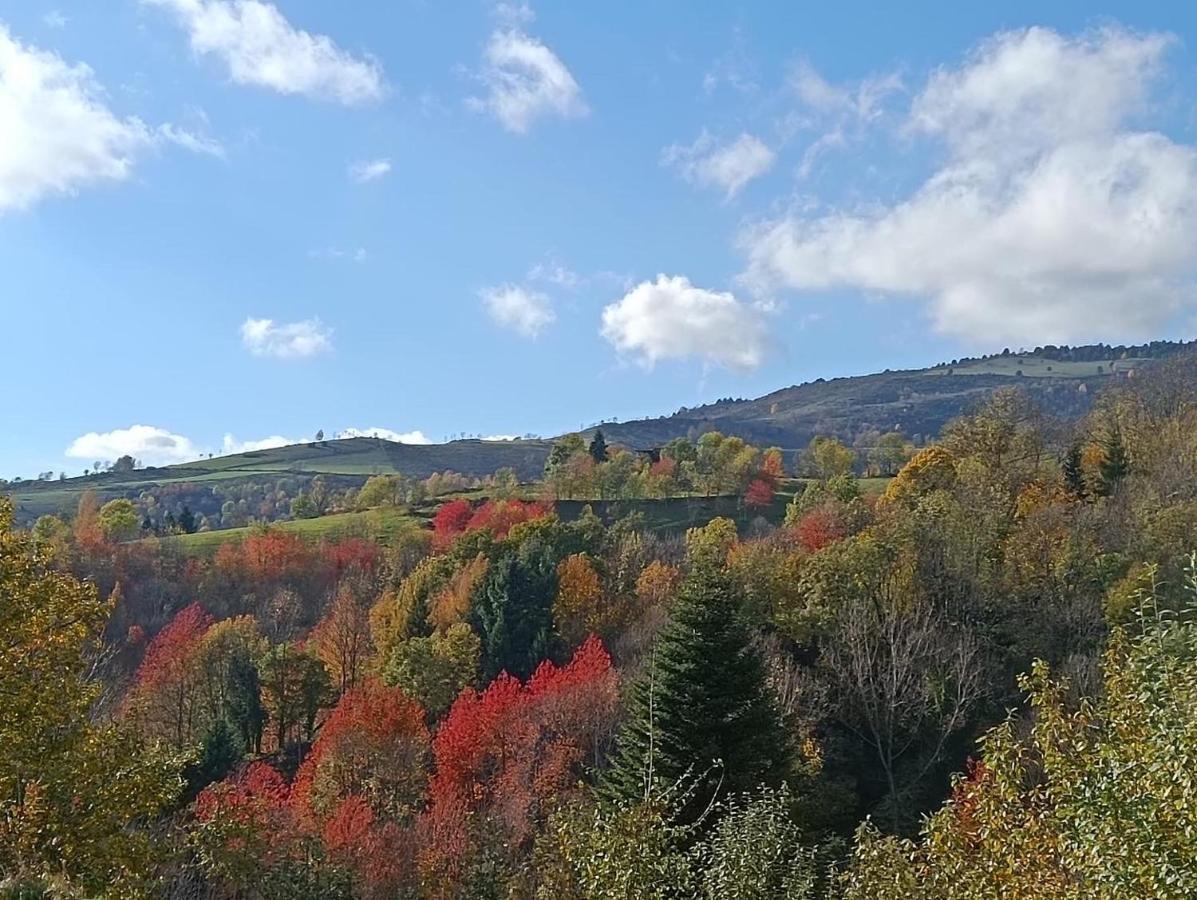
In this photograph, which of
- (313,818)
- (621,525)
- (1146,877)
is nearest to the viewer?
(1146,877)

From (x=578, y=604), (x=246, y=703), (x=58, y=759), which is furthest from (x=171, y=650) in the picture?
(x=58, y=759)

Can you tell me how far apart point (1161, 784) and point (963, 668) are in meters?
36.3

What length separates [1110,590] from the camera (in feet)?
162

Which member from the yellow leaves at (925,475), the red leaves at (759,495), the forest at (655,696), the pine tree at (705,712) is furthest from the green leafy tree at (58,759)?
the red leaves at (759,495)

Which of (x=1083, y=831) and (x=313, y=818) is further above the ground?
(x=1083, y=831)

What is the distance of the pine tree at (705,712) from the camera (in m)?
27.9

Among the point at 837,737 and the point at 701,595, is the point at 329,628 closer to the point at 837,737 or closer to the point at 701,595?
the point at 837,737

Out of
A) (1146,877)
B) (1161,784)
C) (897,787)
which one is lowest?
(897,787)

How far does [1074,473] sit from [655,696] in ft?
193

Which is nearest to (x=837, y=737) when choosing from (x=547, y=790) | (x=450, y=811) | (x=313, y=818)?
(x=547, y=790)

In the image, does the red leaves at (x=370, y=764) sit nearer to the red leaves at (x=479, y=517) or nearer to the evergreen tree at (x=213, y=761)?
the evergreen tree at (x=213, y=761)

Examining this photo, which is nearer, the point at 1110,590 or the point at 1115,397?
the point at 1110,590

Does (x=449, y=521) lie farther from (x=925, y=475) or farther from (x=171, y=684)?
(x=925, y=475)

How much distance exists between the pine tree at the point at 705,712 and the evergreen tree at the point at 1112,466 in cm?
5411
